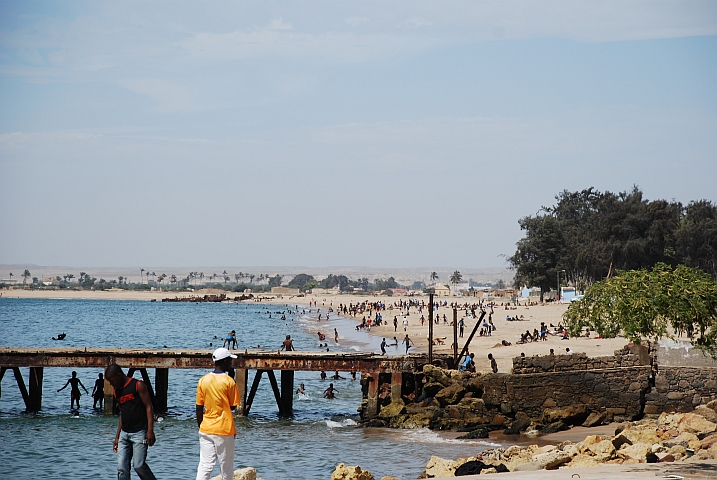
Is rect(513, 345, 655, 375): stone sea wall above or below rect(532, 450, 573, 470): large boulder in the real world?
above

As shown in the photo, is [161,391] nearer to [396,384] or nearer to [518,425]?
[396,384]

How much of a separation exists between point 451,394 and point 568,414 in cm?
401

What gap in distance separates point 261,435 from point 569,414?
976cm

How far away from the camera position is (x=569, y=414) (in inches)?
909

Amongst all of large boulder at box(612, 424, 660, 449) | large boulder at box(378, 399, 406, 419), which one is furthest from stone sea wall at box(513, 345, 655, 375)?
large boulder at box(612, 424, 660, 449)

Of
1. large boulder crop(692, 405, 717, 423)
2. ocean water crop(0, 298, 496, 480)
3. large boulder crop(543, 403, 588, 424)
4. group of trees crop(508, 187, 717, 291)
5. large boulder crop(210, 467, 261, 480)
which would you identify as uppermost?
group of trees crop(508, 187, 717, 291)

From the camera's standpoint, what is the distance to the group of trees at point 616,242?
9131 cm

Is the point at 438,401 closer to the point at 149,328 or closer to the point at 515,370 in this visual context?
the point at 515,370

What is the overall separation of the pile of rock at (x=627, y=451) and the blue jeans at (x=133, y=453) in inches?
296

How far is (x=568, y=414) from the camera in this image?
23094 millimetres

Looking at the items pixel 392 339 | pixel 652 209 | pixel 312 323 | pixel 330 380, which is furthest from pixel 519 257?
pixel 330 380

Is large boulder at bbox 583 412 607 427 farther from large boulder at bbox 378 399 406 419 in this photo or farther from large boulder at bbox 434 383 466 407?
large boulder at bbox 378 399 406 419

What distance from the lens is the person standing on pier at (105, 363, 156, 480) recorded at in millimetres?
9695

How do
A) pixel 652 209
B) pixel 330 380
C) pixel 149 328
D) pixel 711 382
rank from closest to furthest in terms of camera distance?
pixel 711 382 < pixel 330 380 < pixel 652 209 < pixel 149 328
